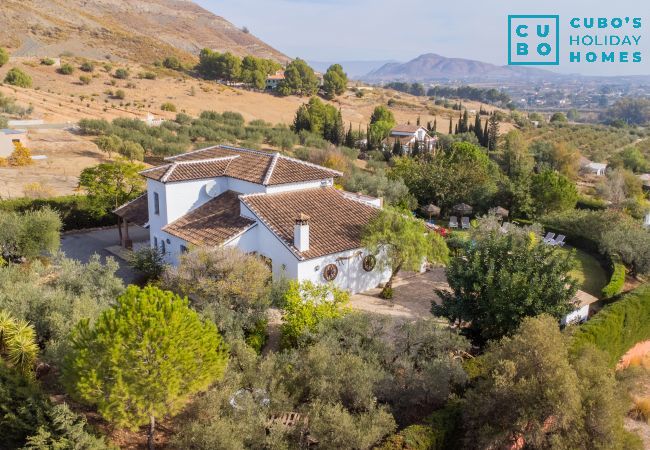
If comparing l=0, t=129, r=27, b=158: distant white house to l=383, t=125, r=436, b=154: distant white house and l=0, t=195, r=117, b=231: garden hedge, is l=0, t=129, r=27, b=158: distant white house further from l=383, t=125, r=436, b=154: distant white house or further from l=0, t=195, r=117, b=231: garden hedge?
l=383, t=125, r=436, b=154: distant white house

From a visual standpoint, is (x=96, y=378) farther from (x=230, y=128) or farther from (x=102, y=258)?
(x=230, y=128)

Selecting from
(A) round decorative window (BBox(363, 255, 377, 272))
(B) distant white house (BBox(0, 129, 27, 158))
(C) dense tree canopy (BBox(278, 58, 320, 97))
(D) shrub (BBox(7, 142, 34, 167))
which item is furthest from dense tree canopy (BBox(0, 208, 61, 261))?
(C) dense tree canopy (BBox(278, 58, 320, 97))

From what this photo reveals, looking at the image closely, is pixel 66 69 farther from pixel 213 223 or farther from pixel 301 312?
pixel 301 312

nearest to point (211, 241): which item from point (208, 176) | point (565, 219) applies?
point (208, 176)

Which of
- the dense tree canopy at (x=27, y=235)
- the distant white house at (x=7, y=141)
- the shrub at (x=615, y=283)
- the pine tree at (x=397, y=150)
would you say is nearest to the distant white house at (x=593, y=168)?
the pine tree at (x=397, y=150)

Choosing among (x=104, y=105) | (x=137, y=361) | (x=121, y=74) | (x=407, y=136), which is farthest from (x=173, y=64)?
(x=137, y=361)

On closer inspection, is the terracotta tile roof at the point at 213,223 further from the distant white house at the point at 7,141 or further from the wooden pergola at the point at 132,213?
the distant white house at the point at 7,141
